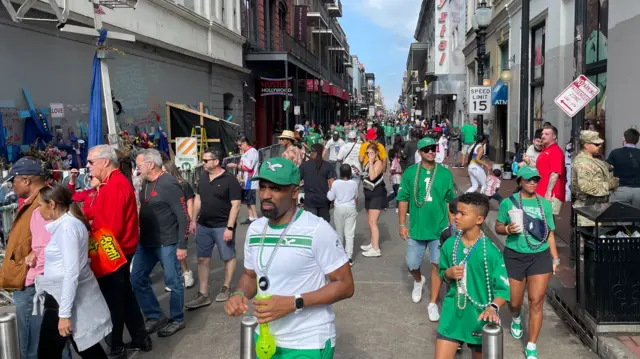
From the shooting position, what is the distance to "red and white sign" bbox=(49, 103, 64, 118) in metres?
11.7

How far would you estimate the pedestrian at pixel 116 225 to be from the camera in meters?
5.24

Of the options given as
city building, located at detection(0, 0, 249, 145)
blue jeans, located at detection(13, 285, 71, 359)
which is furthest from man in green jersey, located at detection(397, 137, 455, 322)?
city building, located at detection(0, 0, 249, 145)

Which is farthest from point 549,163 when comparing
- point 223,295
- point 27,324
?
point 27,324

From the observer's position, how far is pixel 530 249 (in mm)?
5383

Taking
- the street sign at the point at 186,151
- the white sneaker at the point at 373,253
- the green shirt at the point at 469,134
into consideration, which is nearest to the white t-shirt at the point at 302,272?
the white sneaker at the point at 373,253

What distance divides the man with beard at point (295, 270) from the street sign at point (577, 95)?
623 centimetres

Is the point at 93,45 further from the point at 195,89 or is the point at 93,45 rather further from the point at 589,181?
the point at 589,181

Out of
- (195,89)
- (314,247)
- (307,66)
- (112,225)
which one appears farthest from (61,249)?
(307,66)

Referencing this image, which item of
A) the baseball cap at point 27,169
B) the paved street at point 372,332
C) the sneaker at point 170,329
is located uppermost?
the baseball cap at point 27,169

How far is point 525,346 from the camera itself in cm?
569

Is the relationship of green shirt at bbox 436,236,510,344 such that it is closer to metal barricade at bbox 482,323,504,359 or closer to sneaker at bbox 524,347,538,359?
metal barricade at bbox 482,323,504,359

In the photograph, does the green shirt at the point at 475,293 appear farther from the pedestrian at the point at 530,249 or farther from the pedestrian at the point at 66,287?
the pedestrian at the point at 66,287

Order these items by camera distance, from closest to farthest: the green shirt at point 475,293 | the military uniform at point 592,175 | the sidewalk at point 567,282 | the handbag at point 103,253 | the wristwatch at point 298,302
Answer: the wristwatch at point 298,302, the green shirt at point 475,293, the handbag at point 103,253, the sidewalk at point 567,282, the military uniform at point 592,175

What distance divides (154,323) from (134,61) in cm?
1059
